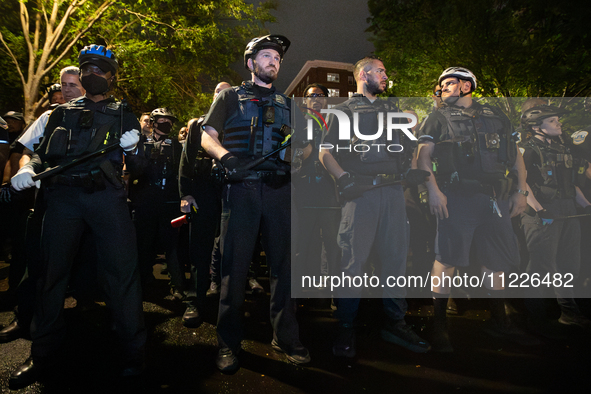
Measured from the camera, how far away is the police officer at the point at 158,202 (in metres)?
4.01

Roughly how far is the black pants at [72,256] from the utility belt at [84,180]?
4cm

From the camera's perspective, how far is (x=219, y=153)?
2523 mm

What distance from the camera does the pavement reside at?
2.38 meters

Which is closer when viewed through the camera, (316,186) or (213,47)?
(316,186)

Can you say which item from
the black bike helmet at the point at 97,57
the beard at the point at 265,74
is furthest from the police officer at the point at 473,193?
the black bike helmet at the point at 97,57

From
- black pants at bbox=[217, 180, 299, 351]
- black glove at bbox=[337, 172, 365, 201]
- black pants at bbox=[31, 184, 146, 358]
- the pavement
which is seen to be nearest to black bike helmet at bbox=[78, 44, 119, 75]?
black pants at bbox=[31, 184, 146, 358]

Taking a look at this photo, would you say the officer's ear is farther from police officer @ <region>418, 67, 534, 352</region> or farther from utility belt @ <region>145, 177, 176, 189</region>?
utility belt @ <region>145, 177, 176, 189</region>

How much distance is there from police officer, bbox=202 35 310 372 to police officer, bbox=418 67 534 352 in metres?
1.57

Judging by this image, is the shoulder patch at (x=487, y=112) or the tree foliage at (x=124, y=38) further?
the tree foliage at (x=124, y=38)

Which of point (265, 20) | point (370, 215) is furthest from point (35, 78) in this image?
point (370, 215)

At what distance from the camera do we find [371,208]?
306cm

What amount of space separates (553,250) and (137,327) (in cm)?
437

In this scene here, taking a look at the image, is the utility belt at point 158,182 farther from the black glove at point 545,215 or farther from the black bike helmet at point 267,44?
the black glove at point 545,215

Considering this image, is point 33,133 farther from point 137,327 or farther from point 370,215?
point 370,215
